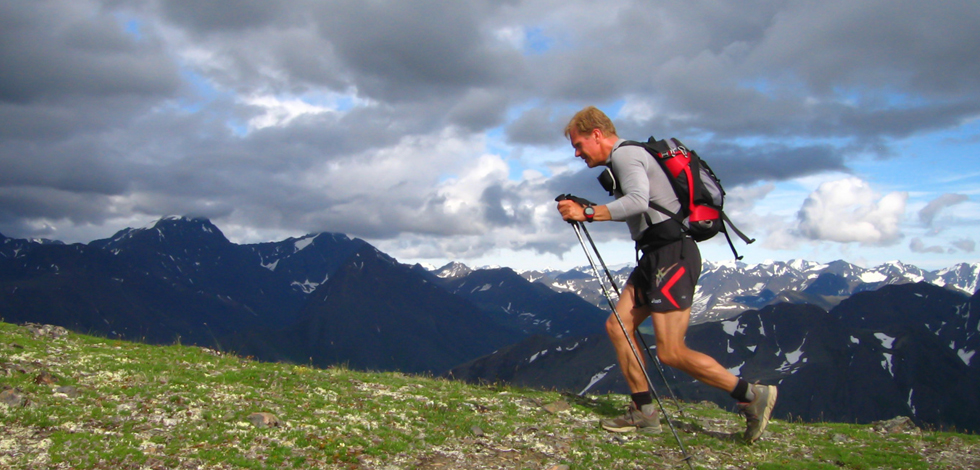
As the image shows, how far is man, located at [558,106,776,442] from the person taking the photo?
7.83m

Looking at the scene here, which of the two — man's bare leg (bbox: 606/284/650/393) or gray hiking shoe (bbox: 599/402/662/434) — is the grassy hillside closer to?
gray hiking shoe (bbox: 599/402/662/434)

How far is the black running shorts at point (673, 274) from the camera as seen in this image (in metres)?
7.92

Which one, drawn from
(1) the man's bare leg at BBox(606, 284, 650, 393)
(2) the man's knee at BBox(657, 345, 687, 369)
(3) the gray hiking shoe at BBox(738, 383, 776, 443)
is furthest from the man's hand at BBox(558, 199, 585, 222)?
(3) the gray hiking shoe at BBox(738, 383, 776, 443)

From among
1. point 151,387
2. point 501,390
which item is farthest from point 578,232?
point 151,387

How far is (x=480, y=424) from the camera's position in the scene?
882 centimetres

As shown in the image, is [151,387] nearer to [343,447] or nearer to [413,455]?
[343,447]

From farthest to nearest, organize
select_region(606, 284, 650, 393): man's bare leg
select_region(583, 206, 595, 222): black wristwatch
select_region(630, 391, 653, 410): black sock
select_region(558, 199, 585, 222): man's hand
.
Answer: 1. select_region(630, 391, 653, 410): black sock
2. select_region(606, 284, 650, 393): man's bare leg
3. select_region(558, 199, 585, 222): man's hand
4. select_region(583, 206, 595, 222): black wristwatch

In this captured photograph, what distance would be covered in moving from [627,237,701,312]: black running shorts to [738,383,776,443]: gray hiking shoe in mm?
1620

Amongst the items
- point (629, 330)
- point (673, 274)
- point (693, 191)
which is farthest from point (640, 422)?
point (693, 191)

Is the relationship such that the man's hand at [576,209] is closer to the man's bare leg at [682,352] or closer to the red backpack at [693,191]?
the red backpack at [693,191]

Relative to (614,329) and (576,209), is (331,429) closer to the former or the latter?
(614,329)

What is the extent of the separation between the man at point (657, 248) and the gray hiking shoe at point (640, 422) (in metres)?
1.06

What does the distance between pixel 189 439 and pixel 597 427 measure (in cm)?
574

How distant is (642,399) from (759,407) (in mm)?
1609
